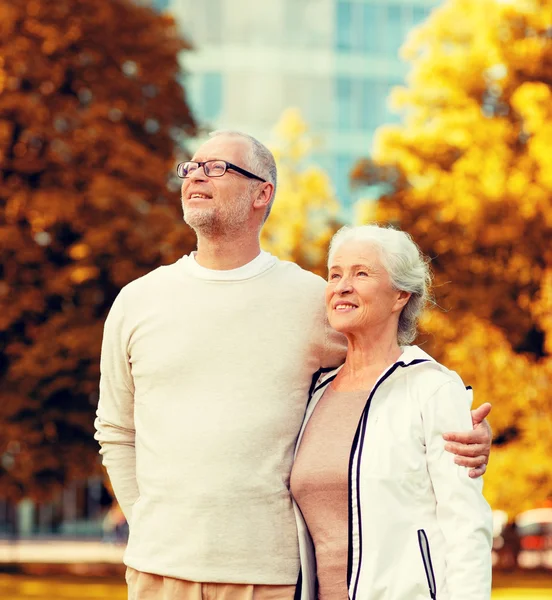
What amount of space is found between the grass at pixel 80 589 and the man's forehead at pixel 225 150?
13.8 metres

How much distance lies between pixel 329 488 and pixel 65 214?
14807mm

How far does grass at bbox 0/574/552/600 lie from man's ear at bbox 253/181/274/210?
45.0ft

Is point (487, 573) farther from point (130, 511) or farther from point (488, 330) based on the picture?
point (488, 330)

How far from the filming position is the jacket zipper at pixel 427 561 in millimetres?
3721

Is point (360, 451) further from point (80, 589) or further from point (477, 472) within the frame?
point (80, 589)

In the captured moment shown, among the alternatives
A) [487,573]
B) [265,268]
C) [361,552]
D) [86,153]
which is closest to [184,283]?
[265,268]

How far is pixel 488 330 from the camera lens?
1822 cm

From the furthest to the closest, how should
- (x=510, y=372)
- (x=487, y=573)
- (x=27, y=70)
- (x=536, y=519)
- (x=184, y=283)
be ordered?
(x=536, y=519) → (x=27, y=70) → (x=510, y=372) → (x=184, y=283) → (x=487, y=573)

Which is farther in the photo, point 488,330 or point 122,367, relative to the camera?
point 488,330

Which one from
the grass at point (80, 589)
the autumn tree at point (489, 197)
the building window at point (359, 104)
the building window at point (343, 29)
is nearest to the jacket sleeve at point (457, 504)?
the autumn tree at point (489, 197)

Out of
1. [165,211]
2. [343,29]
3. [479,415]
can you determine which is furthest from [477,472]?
[343,29]

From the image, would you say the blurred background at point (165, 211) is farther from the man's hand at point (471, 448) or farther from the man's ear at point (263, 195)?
the man's hand at point (471, 448)

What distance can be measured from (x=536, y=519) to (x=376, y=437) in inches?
1229

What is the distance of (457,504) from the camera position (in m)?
3.75
